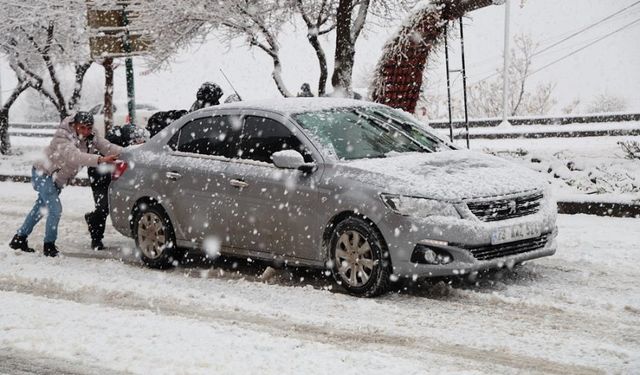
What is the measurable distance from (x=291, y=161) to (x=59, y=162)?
3245 mm

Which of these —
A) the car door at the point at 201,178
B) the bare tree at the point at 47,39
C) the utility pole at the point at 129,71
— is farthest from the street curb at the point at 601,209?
the bare tree at the point at 47,39

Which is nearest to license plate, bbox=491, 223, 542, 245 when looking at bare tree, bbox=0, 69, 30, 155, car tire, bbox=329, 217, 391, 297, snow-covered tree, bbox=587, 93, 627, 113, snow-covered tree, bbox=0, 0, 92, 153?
car tire, bbox=329, 217, 391, 297

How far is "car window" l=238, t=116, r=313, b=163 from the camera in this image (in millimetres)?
8148

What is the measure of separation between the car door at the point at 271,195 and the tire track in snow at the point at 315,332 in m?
1.09

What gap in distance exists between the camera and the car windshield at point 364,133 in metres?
8.05

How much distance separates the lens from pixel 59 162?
9.76m

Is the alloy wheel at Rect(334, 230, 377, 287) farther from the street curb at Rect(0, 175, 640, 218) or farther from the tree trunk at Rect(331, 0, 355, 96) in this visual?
the tree trunk at Rect(331, 0, 355, 96)

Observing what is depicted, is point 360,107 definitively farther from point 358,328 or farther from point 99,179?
point 99,179

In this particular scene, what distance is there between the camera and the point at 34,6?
20.1m

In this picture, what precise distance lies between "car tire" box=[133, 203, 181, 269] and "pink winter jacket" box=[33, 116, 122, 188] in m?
0.84

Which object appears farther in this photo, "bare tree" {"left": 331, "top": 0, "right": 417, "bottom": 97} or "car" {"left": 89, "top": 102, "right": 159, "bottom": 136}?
"car" {"left": 89, "top": 102, "right": 159, "bottom": 136}

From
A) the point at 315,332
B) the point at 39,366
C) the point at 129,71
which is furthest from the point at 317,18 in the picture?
the point at 39,366

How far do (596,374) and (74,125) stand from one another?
656cm

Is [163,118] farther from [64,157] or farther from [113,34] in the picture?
[113,34]
